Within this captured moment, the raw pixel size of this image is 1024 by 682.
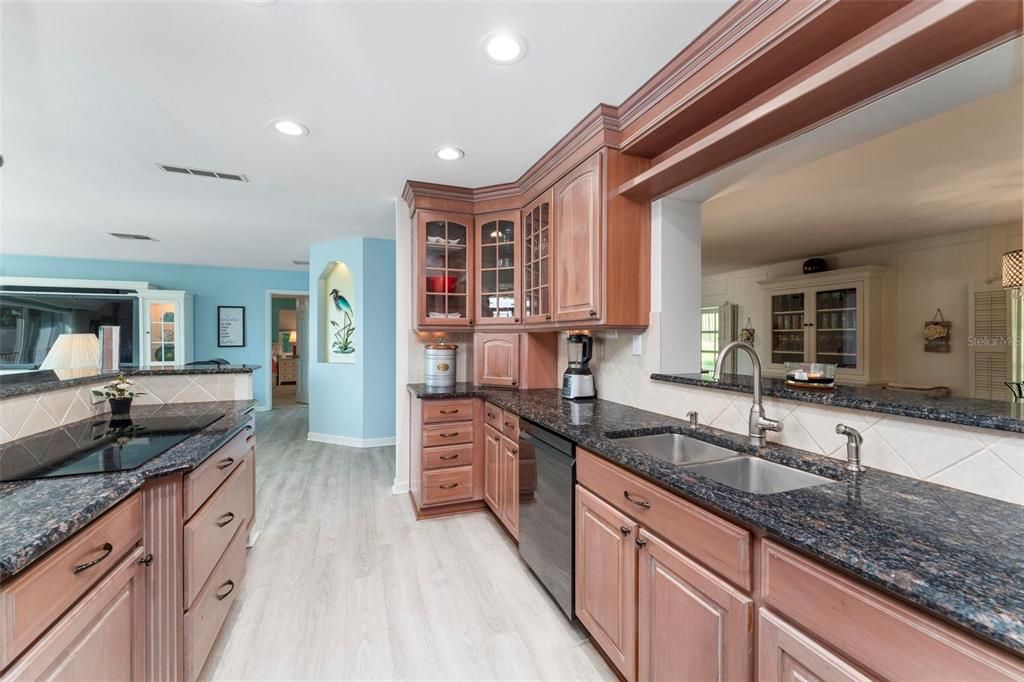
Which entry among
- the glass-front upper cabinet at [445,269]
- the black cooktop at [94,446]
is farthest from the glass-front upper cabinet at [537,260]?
the black cooktop at [94,446]

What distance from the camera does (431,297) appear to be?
330cm

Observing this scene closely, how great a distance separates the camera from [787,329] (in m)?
5.64

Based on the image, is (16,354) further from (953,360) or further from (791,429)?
(953,360)

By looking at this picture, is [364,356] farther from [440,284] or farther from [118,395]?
[118,395]

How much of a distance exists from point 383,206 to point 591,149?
7.27 feet

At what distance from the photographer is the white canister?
129 inches

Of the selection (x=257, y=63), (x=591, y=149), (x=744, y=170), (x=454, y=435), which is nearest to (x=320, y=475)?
(x=454, y=435)

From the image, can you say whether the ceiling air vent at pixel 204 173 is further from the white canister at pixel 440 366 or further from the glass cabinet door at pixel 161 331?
the glass cabinet door at pixel 161 331

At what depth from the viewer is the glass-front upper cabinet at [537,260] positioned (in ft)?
8.93

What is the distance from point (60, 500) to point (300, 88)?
71.2 inches

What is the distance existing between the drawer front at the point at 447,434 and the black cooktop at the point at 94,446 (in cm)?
129

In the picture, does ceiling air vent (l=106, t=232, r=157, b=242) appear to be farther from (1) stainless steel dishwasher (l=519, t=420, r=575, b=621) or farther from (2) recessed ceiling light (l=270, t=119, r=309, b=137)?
(1) stainless steel dishwasher (l=519, t=420, r=575, b=621)

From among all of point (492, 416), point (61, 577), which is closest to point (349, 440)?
point (492, 416)

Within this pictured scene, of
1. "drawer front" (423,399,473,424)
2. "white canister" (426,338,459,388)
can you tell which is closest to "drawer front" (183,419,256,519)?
"drawer front" (423,399,473,424)
